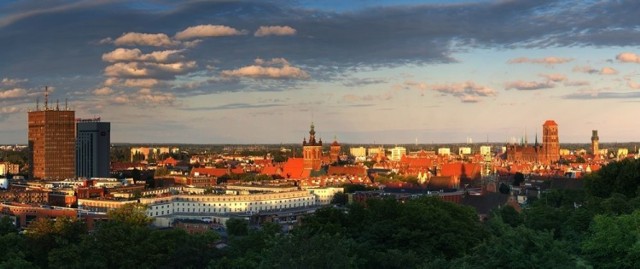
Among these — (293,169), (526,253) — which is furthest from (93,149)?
(526,253)

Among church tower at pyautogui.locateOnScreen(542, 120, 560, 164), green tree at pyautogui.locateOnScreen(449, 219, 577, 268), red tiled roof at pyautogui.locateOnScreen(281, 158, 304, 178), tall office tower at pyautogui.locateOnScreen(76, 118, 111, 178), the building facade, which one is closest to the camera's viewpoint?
green tree at pyautogui.locateOnScreen(449, 219, 577, 268)

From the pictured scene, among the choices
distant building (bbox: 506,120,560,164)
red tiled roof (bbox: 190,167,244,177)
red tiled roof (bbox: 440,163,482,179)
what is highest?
distant building (bbox: 506,120,560,164)

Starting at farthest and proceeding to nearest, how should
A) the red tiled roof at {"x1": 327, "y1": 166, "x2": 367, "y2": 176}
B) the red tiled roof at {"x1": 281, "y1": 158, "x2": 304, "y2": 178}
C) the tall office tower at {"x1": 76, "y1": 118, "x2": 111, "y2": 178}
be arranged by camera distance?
the tall office tower at {"x1": 76, "y1": 118, "x2": 111, "y2": 178}, the red tiled roof at {"x1": 327, "y1": 166, "x2": 367, "y2": 176}, the red tiled roof at {"x1": 281, "y1": 158, "x2": 304, "y2": 178}

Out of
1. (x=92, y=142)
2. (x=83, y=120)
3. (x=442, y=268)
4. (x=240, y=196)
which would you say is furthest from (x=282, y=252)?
(x=83, y=120)

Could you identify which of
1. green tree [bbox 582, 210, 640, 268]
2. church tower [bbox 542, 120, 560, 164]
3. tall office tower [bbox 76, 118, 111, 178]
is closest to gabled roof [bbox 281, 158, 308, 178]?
tall office tower [bbox 76, 118, 111, 178]

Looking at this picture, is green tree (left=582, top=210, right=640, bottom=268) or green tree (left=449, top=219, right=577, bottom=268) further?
green tree (left=582, top=210, right=640, bottom=268)

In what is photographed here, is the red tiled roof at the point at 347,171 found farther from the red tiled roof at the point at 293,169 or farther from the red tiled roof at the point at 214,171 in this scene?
the red tiled roof at the point at 214,171

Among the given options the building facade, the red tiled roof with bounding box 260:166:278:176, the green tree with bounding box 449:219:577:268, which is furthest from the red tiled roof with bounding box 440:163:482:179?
the green tree with bounding box 449:219:577:268

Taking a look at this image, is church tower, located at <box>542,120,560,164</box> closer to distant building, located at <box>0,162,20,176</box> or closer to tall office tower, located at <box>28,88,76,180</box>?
tall office tower, located at <box>28,88,76,180</box>

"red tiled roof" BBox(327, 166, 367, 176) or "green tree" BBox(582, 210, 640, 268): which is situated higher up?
"green tree" BBox(582, 210, 640, 268)
